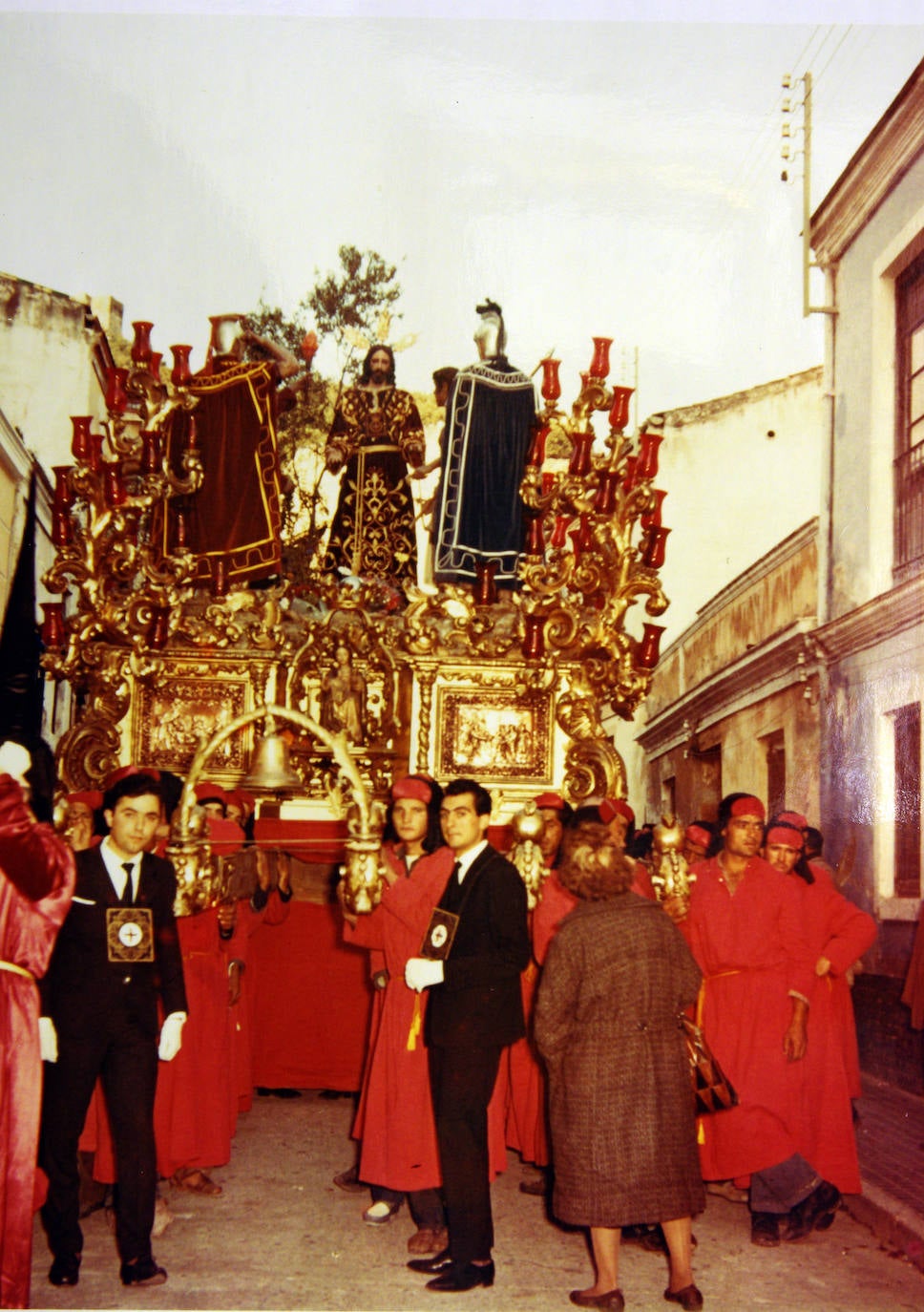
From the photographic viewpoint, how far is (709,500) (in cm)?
995

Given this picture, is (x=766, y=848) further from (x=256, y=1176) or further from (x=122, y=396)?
(x=122, y=396)

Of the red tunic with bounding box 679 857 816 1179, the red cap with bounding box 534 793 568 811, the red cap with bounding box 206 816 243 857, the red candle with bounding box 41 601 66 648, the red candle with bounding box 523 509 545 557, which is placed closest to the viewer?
the red tunic with bounding box 679 857 816 1179

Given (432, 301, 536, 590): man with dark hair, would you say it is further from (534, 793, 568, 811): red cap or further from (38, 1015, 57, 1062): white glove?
(38, 1015, 57, 1062): white glove

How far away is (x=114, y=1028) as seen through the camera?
4.76 metres

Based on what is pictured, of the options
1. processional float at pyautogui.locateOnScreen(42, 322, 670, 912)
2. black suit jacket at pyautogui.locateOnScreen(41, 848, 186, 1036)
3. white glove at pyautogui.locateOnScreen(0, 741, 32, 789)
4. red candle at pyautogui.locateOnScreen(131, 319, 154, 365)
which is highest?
red candle at pyautogui.locateOnScreen(131, 319, 154, 365)

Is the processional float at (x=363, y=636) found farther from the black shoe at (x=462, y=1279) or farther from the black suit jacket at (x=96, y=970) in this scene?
the black shoe at (x=462, y=1279)

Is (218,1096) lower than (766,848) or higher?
lower

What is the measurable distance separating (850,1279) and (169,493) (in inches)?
231

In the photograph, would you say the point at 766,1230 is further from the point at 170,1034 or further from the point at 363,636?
the point at 363,636

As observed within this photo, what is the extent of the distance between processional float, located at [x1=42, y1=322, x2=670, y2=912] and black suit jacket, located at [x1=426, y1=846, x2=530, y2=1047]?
3.44 m

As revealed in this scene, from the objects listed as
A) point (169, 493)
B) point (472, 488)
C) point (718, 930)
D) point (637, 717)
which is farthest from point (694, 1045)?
point (637, 717)

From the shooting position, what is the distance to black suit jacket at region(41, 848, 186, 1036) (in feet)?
15.6

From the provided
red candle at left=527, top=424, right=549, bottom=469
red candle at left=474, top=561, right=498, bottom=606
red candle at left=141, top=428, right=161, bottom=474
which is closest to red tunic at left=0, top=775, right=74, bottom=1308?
red candle at left=141, top=428, right=161, bottom=474

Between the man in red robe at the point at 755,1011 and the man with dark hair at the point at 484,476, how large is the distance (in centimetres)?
324
